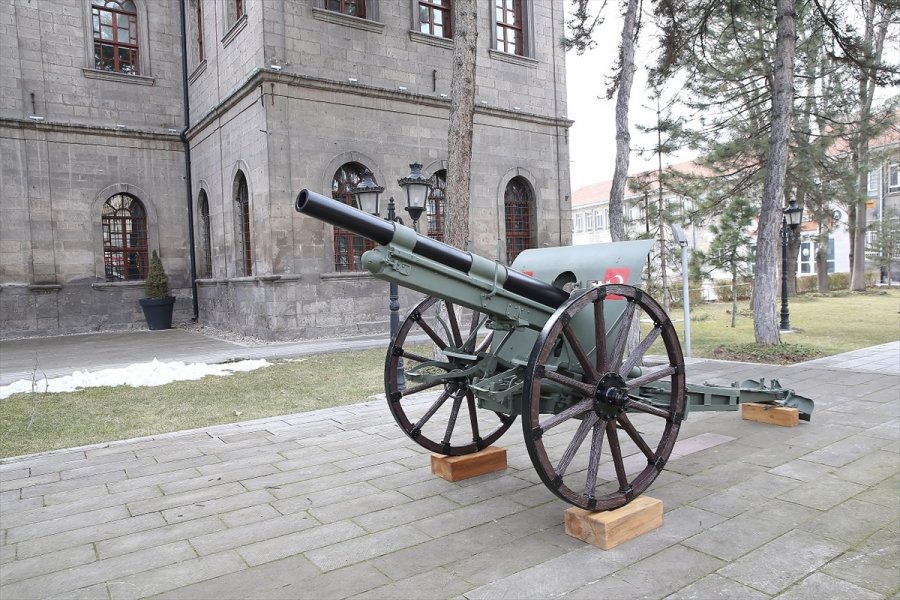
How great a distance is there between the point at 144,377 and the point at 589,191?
57187 mm

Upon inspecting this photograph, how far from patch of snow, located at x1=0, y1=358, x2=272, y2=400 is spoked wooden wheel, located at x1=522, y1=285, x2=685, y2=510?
Answer: 22.4ft

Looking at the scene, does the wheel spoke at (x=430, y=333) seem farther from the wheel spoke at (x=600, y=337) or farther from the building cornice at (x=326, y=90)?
the building cornice at (x=326, y=90)

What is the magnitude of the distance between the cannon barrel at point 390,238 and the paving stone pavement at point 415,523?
1305mm

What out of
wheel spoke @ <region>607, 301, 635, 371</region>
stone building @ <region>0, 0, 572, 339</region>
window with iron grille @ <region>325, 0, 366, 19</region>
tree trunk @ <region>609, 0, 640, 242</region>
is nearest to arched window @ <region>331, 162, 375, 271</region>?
stone building @ <region>0, 0, 572, 339</region>

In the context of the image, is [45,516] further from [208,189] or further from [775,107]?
[208,189]

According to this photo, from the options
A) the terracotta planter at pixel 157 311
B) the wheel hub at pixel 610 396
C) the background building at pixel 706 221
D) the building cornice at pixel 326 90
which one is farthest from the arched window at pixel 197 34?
the wheel hub at pixel 610 396

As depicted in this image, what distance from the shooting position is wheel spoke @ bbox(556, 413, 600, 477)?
3049 mm

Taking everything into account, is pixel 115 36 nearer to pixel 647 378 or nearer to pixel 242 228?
pixel 242 228

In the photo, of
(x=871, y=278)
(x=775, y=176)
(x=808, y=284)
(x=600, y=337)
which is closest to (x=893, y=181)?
(x=871, y=278)

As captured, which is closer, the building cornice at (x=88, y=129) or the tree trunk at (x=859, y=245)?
the building cornice at (x=88, y=129)

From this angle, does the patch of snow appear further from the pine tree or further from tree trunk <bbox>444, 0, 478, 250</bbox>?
the pine tree

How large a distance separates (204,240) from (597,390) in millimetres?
16146

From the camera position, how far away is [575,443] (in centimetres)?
321

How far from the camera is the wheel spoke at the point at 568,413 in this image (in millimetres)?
3054
